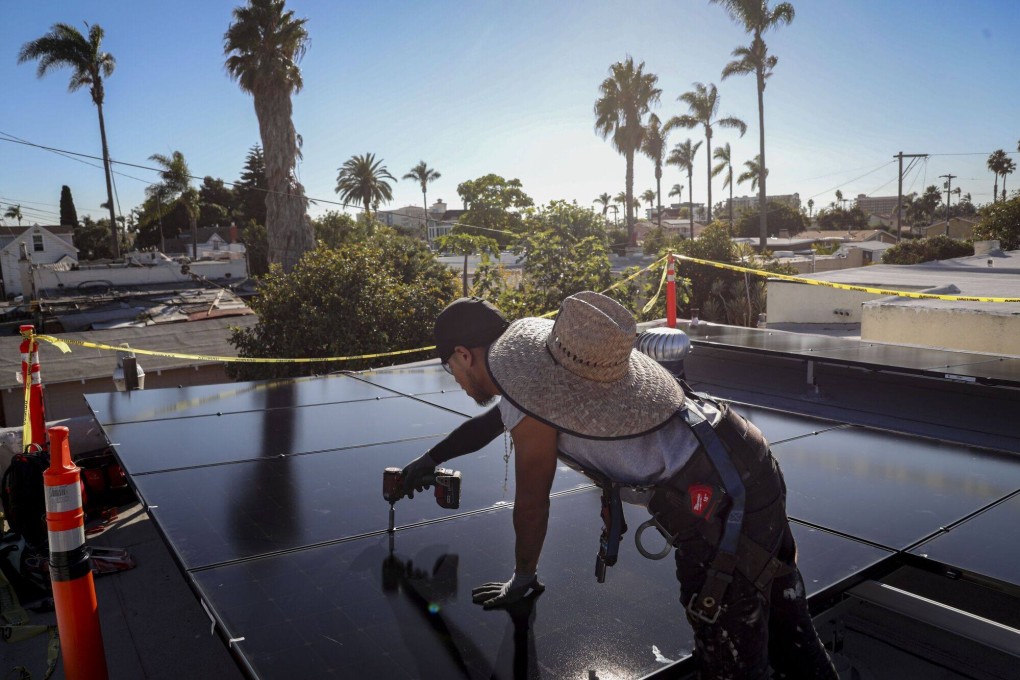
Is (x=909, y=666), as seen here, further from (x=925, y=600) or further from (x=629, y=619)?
(x=629, y=619)

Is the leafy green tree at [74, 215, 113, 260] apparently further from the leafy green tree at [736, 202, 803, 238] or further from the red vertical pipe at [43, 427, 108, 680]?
the red vertical pipe at [43, 427, 108, 680]

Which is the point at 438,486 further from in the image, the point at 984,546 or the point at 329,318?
the point at 329,318

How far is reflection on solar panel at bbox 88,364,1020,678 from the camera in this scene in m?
1.94

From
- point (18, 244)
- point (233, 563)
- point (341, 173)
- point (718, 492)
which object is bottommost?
point (233, 563)

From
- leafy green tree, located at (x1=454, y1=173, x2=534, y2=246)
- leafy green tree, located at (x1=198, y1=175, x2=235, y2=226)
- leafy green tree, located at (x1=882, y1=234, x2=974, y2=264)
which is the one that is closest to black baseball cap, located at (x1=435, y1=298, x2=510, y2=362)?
leafy green tree, located at (x1=882, y1=234, x2=974, y2=264)

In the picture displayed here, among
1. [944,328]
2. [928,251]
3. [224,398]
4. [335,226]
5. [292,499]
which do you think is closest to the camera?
[292,499]

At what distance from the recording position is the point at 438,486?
107 inches

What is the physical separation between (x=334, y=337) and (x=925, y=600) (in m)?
9.98

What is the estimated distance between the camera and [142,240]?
225ft

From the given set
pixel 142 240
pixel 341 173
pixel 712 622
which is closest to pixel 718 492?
pixel 712 622

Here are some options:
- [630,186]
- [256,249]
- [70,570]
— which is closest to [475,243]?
[70,570]

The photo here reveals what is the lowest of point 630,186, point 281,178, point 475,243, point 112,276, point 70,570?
point 70,570

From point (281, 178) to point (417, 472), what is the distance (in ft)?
65.2

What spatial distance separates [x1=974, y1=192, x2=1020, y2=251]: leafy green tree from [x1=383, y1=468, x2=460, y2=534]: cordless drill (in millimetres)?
30371
